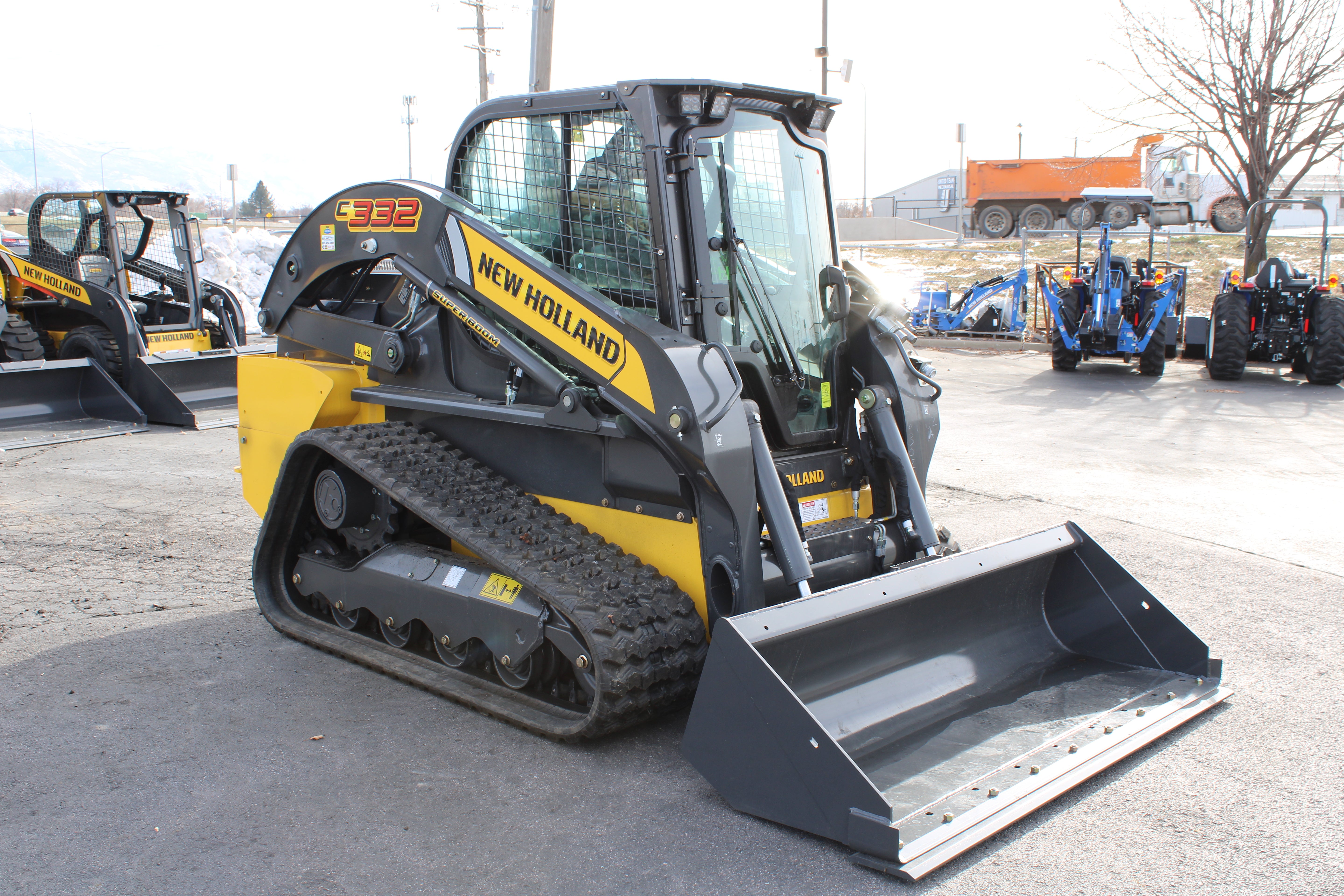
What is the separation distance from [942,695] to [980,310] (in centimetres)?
1495

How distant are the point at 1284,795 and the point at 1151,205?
1280 cm

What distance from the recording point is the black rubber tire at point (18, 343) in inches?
460

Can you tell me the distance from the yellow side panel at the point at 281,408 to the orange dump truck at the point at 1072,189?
24148mm

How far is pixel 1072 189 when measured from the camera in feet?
100

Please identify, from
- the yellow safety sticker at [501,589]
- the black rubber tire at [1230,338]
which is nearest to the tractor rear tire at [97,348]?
the yellow safety sticker at [501,589]

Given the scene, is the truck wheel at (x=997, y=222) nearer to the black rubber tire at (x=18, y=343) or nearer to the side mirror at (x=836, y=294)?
the black rubber tire at (x=18, y=343)

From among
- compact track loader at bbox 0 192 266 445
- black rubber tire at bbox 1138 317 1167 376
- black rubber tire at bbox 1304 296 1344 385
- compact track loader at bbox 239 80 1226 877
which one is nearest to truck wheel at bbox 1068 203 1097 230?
black rubber tire at bbox 1138 317 1167 376

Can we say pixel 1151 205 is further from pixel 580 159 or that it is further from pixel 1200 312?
pixel 580 159

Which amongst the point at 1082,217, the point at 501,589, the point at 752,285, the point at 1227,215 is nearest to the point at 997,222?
the point at 1227,215

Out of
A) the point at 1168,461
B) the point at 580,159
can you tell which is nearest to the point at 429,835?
the point at 580,159

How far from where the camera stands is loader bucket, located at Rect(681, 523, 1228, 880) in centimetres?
303

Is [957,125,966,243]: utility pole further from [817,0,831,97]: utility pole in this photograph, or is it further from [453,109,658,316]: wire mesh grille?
[453,109,658,316]: wire mesh grille

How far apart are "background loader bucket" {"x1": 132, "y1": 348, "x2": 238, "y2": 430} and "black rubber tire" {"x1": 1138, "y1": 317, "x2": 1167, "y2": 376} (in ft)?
36.5

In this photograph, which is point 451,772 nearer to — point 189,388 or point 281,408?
point 281,408
